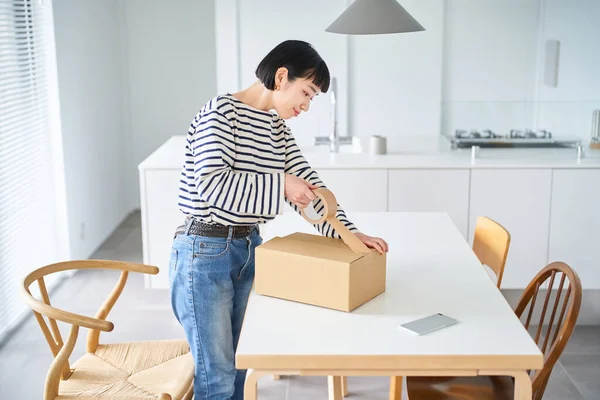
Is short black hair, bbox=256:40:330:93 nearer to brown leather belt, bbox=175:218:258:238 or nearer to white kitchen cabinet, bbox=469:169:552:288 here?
brown leather belt, bbox=175:218:258:238

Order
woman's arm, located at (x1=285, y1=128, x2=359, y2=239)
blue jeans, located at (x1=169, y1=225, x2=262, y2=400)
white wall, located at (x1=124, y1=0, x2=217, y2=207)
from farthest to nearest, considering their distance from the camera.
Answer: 1. white wall, located at (x1=124, y1=0, x2=217, y2=207)
2. woman's arm, located at (x1=285, y1=128, x2=359, y2=239)
3. blue jeans, located at (x1=169, y1=225, x2=262, y2=400)

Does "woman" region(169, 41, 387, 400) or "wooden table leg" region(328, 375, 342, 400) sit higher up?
"woman" region(169, 41, 387, 400)

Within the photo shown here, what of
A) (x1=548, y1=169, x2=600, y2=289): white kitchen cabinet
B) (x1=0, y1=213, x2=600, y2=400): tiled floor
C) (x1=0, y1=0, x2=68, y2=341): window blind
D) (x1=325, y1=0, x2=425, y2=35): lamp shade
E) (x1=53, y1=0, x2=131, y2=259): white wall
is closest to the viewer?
(x1=325, y1=0, x2=425, y2=35): lamp shade

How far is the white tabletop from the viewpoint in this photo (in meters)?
1.50

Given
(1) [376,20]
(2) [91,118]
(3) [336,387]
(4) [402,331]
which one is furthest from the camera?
(2) [91,118]

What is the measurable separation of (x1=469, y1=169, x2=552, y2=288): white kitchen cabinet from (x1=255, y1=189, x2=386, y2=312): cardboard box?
159cm

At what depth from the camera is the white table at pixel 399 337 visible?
1505 millimetres

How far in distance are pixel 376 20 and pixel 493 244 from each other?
88 cm

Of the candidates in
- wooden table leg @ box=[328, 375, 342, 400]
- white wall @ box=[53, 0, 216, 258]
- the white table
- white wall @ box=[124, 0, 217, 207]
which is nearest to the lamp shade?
the white table

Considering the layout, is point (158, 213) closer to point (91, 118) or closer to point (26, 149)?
point (26, 149)

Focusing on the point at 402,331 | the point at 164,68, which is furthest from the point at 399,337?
the point at 164,68

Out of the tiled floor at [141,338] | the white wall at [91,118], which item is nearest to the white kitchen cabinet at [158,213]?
the tiled floor at [141,338]

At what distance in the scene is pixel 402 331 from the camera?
1.62 m

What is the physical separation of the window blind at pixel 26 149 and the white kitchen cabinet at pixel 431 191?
1.79 meters
